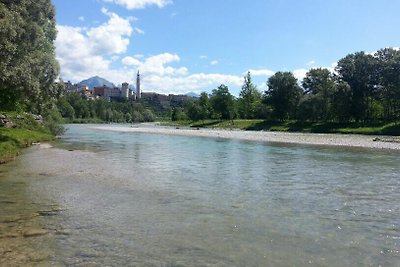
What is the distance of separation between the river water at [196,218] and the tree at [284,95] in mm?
117242

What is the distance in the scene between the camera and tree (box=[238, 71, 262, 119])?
181375mm

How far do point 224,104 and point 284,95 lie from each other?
44367mm

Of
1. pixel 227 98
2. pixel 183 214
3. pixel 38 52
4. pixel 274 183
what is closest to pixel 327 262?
pixel 183 214

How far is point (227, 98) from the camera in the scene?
604 feet

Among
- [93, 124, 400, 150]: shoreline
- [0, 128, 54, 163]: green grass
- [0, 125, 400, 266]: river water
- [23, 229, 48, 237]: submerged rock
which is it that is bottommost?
[93, 124, 400, 150]: shoreline

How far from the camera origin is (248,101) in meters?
188

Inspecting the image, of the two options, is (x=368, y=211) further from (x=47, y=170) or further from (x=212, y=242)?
(x=47, y=170)

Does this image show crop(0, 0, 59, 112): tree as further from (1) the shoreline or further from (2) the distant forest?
(1) the shoreline

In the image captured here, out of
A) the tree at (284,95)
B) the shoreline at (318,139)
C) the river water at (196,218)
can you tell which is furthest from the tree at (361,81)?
the river water at (196,218)

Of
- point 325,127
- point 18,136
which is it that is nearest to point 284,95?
point 325,127

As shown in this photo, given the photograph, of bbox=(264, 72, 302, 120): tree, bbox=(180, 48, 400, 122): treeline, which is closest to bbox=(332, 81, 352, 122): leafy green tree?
bbox=(180, 48, 400, 122): treeline

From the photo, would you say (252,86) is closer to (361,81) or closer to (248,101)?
(248,101)

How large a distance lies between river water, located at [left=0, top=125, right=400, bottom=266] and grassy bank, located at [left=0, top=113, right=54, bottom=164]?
20.6 ft

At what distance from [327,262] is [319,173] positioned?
1887 cm
